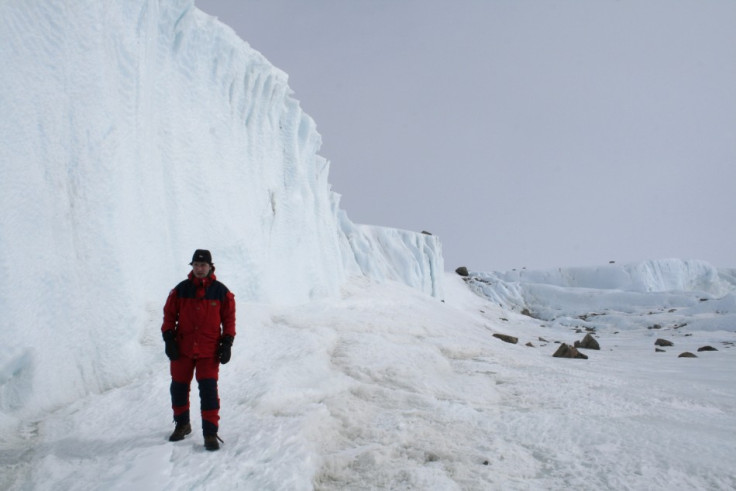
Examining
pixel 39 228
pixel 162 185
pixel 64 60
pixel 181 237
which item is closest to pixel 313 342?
pixel 181 237

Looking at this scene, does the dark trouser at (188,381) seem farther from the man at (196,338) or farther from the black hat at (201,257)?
the black hat at (201,257)

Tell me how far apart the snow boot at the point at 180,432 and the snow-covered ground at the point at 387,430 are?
61 mm

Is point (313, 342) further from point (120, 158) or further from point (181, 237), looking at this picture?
point (120, 158)

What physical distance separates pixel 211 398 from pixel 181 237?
4.40 m

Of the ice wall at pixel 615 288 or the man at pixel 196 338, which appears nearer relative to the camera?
the man at pixel 196 338

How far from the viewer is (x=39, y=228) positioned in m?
4.29

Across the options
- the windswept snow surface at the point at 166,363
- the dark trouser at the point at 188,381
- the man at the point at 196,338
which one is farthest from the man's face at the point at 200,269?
the windswept snow surface at the point at 166,363

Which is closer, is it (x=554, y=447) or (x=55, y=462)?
(x=55, y=462)

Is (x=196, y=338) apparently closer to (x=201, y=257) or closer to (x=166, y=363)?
(x=201, y=257)

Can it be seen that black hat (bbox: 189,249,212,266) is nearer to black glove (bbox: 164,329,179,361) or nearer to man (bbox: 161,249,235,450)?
man (bbox: 161,249,235,450)

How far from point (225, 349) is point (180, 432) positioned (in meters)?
0.74

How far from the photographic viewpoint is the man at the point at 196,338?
11.1 feet

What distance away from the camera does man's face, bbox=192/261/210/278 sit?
3480mm

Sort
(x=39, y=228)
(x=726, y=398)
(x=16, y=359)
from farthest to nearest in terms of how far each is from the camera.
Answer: (x=726, y=398) → (x=39, y=228) → (x=16, y=359)
